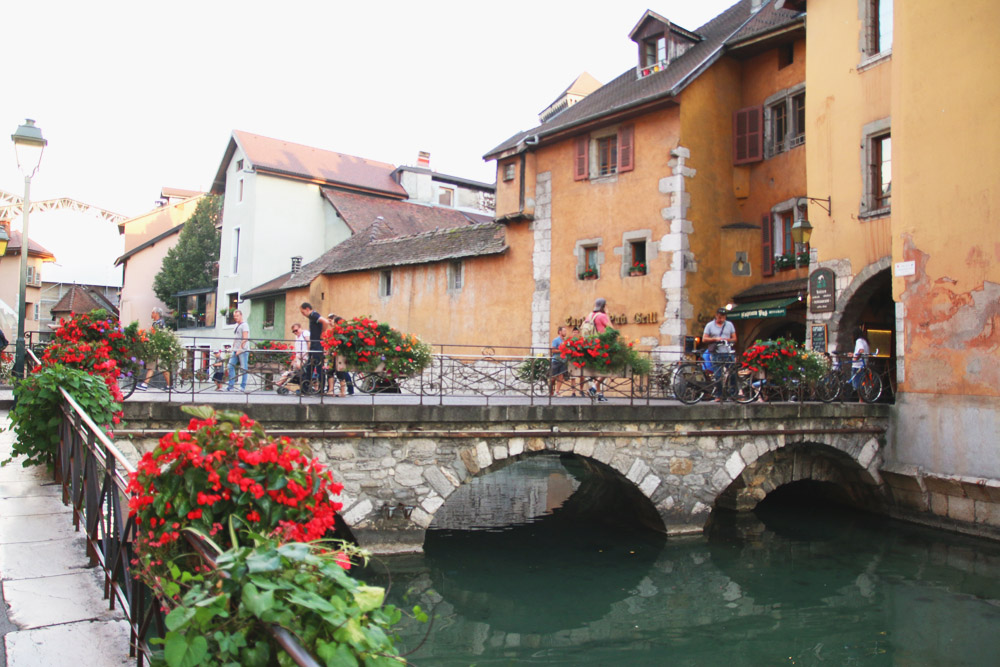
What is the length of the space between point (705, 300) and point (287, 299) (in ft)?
52.3

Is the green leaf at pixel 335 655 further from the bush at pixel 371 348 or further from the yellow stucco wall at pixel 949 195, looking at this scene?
the yellow stucco wall at pixel 949 195

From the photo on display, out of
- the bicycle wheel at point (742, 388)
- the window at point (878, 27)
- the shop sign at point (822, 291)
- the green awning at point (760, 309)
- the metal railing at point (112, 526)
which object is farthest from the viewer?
the green awning at point (760, 309)

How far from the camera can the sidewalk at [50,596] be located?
11.5 ft

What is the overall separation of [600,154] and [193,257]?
24462 mm

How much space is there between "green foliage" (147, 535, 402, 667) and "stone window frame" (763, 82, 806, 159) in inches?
655

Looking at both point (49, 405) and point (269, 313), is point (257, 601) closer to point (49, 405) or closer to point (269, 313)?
point (49, 405)

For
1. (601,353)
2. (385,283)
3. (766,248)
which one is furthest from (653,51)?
(601,353)

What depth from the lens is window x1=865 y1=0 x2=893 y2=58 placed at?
45.5 ft

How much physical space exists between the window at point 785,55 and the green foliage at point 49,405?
1559 cm

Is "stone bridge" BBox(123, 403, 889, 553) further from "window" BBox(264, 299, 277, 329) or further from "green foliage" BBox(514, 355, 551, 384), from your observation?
"window" BBox(264, 299, 277, 329)

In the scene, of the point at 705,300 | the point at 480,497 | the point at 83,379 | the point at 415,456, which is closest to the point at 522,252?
the point at 705,300

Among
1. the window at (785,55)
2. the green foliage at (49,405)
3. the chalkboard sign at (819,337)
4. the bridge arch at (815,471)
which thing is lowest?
the bridge arch at (815,471)

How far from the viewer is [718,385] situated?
12.0 metres

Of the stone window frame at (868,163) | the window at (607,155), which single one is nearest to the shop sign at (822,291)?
the stone window frame at (868,163)
